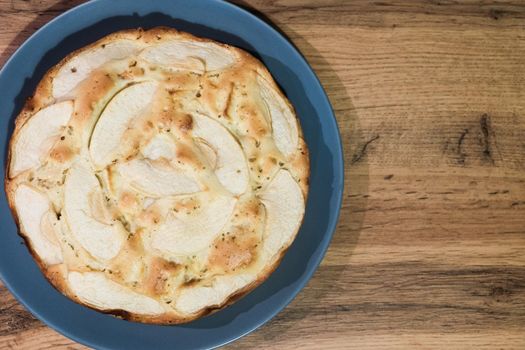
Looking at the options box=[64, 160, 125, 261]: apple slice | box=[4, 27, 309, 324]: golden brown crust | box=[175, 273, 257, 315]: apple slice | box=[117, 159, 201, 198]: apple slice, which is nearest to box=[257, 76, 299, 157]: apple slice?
box=[4, 27, 309, 324]: golden brown crust

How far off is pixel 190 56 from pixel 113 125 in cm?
30

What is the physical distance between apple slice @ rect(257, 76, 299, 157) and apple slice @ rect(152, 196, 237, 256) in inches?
8.9

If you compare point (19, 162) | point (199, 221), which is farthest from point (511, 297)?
point (19, 162)

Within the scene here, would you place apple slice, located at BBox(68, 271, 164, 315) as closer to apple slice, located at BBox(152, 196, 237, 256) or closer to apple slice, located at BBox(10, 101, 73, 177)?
apple slice, located at BBox(152, 196, 237, 256)

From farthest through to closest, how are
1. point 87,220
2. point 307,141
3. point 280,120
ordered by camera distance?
point 307,141
point 280,120
point 87,220

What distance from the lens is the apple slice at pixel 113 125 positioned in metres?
1.58

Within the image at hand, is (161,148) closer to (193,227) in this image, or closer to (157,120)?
(157,120)

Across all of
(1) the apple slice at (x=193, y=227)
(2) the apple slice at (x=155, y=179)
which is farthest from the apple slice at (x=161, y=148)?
(1) the apple slice at (x=193, y=227)

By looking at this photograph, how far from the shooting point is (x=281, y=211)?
5.49 feet

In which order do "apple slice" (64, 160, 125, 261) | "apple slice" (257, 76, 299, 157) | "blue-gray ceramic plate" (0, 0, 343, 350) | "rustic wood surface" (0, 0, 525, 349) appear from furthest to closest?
"rustic wood surface" (0, 0, 525, 349) → "blue-gray ceramic plate" (0, 0, 343, 350) → "apple slice" (257, 76, 299, 157) → "apple slice" (64, 160, 125, 261)

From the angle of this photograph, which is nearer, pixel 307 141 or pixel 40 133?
pixel 40 133

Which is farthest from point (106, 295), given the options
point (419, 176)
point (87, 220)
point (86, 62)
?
point (419, 176)

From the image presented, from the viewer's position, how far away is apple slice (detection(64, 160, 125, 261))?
5.14 ft

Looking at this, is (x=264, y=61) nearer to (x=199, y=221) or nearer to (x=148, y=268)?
(x=199, y=221)
